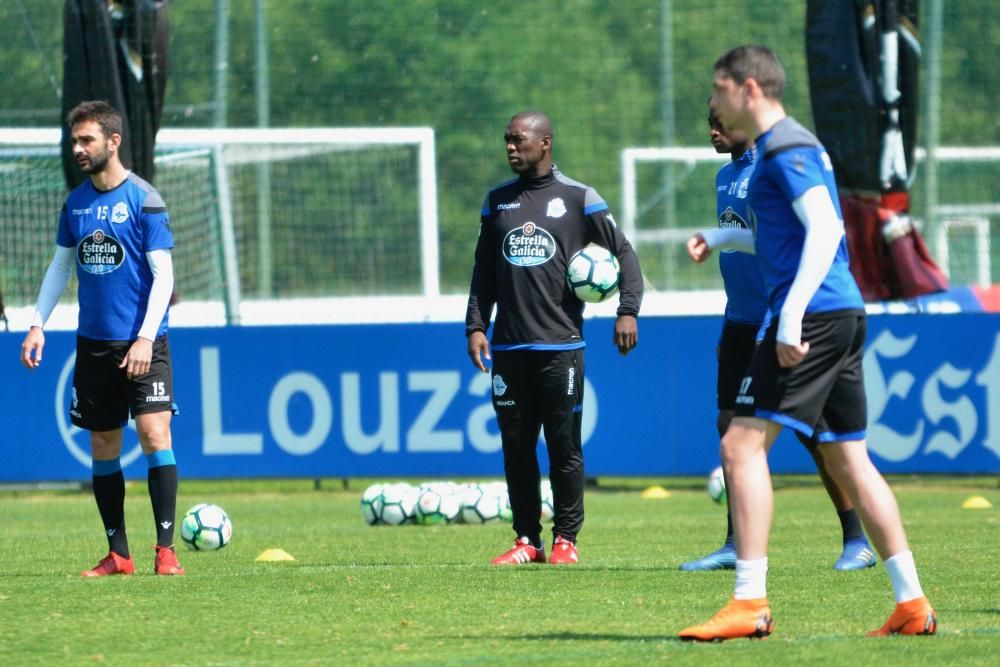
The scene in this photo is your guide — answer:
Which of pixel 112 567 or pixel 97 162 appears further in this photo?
pixel 112 567

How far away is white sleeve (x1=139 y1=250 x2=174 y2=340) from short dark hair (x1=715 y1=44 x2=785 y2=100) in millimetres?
3308

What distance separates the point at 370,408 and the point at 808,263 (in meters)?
8.82

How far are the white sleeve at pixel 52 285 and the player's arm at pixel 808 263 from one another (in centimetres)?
412

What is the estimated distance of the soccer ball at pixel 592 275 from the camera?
345 inches

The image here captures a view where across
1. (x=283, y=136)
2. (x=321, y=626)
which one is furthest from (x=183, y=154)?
(x=321, y=626)

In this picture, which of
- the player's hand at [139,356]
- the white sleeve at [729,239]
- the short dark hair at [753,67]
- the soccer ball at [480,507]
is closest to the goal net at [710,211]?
the soccer ball at [480,507]

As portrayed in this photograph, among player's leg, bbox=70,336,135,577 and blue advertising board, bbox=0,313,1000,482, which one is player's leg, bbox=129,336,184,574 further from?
blue advertising board, bbox=0,313,1000,482

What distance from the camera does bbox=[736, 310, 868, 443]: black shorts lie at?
586 centimetres

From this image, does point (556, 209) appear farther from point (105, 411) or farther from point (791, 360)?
point (791, 360)

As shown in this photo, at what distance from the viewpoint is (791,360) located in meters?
5.83

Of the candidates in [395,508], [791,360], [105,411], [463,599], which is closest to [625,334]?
[463,599]

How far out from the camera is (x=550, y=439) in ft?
29.2

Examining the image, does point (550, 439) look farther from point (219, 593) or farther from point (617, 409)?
point (617, 409)

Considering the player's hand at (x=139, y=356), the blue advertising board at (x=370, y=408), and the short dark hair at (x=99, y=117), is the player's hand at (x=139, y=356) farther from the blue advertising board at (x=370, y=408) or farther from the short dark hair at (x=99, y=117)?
the blue advertising board at (x=370, y=408)
